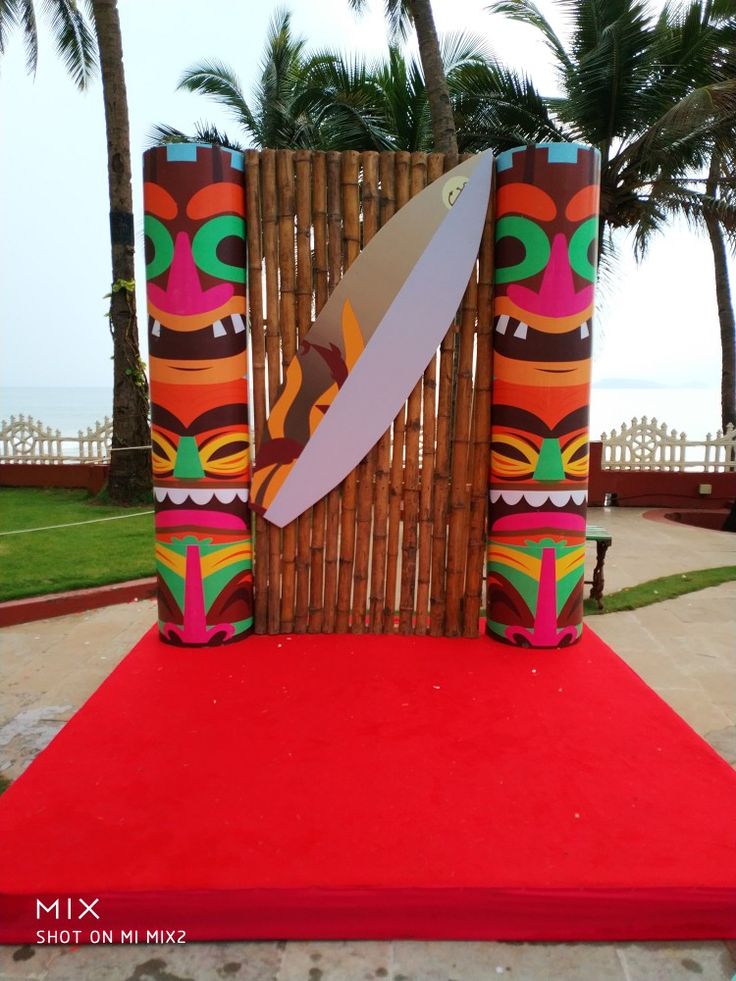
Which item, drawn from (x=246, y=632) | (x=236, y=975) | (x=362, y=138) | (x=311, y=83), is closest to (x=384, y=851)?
(x=236, y=975)

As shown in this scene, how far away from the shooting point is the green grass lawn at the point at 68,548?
5363mm

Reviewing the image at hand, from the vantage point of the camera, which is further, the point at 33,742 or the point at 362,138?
the point at 362,138

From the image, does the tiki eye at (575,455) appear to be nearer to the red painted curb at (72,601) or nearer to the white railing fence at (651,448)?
the red painted curb at (72,601)

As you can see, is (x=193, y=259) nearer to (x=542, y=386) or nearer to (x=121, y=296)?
(x=542, y=386)

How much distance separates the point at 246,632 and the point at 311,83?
1279cm

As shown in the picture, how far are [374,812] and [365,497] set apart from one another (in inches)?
69.9

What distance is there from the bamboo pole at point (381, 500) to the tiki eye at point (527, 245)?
0.60 m

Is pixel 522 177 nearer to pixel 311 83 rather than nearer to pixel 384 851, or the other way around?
pixel 384 851

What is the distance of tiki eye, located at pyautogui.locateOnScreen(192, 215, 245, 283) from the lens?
3.44 meters

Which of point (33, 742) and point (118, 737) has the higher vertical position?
point (118, 737)

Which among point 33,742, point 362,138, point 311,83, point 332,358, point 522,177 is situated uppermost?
point 311,83

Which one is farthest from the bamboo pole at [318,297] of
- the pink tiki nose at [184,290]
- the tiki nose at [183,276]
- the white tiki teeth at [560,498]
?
the white tiki teeth at [560,498]

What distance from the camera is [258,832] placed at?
211cm

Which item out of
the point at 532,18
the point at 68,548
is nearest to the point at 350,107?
the point at 532,18
